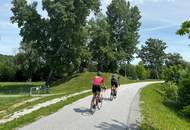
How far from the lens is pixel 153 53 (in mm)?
146750

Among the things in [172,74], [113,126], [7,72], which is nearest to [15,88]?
[172,74]

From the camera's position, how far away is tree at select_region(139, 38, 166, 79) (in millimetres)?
143750

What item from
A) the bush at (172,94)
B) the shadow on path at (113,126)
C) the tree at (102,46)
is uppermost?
the tree at (102,46)

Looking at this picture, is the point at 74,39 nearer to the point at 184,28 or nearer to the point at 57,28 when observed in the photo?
the point at 57,28

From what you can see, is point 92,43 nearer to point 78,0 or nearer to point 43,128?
point 78,0

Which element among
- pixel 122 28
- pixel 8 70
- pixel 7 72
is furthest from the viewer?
pixel 7 72

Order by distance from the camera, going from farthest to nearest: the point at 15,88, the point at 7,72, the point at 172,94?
the point at 7,72 < the point at 15,88 < the point at 172,94

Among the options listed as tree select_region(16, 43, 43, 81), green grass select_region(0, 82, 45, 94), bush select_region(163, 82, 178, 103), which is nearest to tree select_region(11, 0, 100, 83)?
green grass select_region(0, 82, 45, 94)

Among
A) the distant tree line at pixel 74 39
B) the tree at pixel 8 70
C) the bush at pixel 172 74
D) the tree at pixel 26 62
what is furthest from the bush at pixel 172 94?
the tree at pixel 8 70

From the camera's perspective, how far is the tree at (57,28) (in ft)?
202

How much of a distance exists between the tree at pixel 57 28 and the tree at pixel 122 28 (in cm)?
2513

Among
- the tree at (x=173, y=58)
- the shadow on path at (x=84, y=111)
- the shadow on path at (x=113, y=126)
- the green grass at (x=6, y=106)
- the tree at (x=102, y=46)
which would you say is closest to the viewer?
the shadow on path at (x=113, y=126)

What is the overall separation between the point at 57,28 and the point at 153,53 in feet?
289

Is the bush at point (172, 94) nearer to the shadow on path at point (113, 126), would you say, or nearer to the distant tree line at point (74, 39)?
the distant tree line at point (74, 39)
